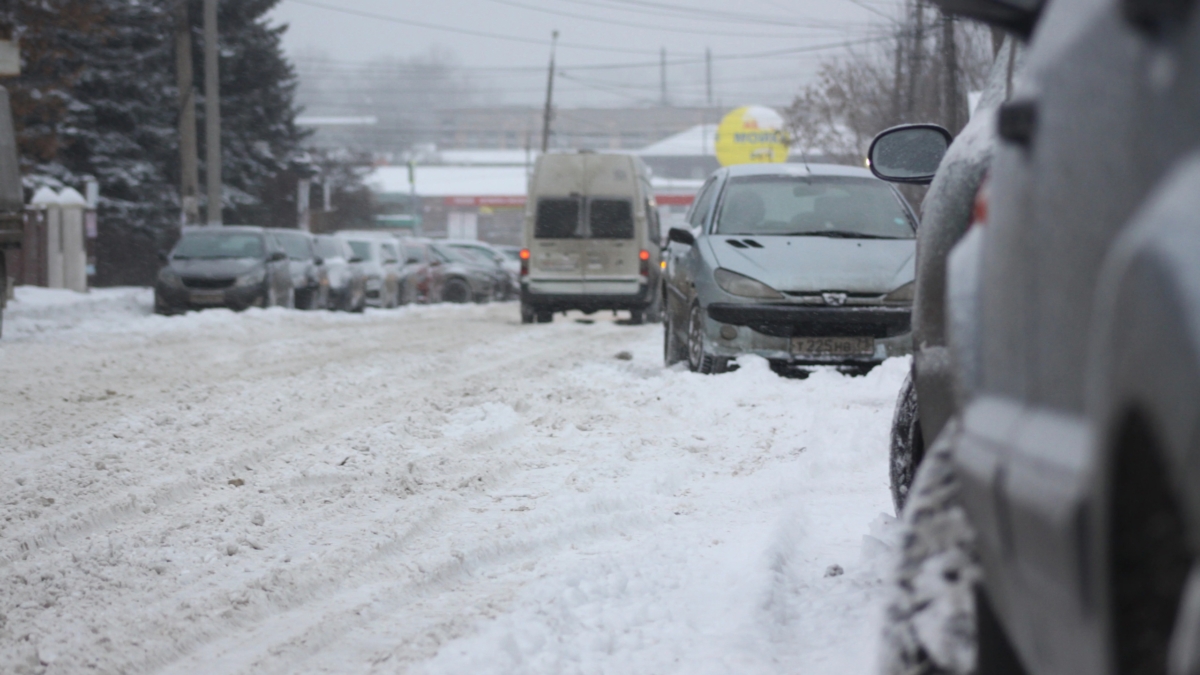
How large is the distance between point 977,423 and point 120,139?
119 ft

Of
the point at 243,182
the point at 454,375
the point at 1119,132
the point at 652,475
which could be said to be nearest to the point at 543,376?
the point at 454,375

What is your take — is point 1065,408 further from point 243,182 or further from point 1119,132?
point 243,182

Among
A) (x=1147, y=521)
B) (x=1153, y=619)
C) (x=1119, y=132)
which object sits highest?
(x=1119, y=132)

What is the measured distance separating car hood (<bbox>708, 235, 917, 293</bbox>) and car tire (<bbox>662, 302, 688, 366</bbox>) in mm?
1279

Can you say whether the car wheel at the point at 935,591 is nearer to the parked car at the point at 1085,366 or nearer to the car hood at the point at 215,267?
the parked car at the point at 1085,366

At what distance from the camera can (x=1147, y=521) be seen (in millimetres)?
1499

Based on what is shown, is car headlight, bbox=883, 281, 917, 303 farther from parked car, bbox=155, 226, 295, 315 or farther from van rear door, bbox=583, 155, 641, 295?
parked car, bbox=155, 226, 295, 315

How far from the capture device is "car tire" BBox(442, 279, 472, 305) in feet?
114

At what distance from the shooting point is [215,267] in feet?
74.0

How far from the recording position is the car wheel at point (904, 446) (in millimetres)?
4457

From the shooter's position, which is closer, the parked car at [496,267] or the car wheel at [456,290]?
the car wheel at [456,290]

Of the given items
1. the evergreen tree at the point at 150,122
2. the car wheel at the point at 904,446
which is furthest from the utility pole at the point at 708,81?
the car wheel at the point at 904,446

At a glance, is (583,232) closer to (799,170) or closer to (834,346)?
(799,170)

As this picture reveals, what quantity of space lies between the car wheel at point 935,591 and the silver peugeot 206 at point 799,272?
7.86 meters
